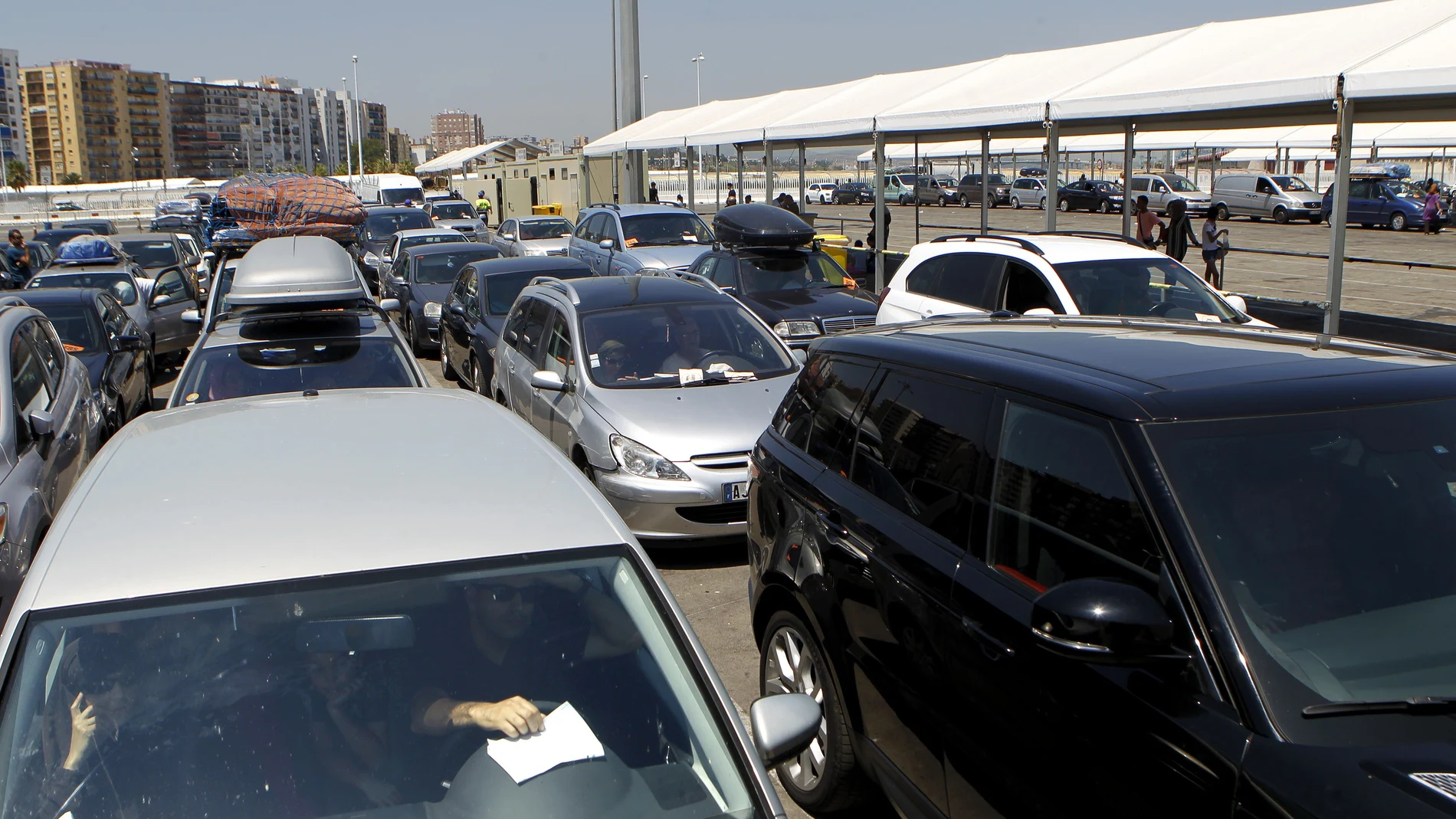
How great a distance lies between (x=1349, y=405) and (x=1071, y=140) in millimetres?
32754

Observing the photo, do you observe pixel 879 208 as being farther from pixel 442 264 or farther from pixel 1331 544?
pixel 1331 544

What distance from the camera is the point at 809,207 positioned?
2397 inches

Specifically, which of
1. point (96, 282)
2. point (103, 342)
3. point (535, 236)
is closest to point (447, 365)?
point (103, 342)

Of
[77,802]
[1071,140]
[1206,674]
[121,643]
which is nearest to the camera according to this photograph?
[77,802]

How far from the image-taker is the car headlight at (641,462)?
671cm

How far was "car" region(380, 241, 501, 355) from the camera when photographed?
1576 cm

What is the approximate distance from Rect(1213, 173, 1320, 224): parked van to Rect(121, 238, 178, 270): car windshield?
34.7 m

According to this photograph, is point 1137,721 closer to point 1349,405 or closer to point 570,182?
point 1349,405

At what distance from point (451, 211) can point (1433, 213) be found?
101 ft

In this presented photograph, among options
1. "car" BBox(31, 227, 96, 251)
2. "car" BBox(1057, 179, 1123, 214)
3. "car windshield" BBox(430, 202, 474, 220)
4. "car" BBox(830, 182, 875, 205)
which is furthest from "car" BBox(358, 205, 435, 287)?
"car" BBox(830, 182, 875, 205)

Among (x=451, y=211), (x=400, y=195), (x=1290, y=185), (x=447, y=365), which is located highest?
(x=1290, y=185)

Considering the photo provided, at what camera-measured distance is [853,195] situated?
6297cm

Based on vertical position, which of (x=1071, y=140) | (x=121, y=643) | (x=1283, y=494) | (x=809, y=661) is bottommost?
(x=809, y=661)

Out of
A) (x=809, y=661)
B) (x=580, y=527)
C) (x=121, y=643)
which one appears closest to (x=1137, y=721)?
(x=580, y=527)
